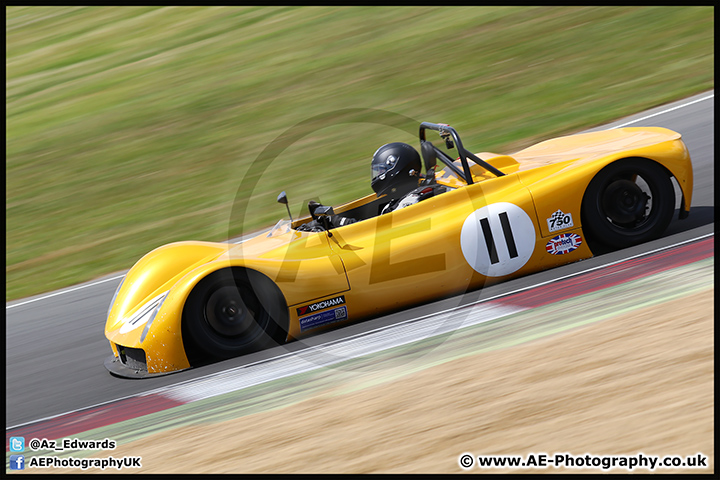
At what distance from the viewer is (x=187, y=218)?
9789mm

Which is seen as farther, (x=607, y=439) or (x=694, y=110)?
(x=694, y=110)

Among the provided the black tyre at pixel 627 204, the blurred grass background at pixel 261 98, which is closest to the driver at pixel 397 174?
the black tyre at pixel 627 204

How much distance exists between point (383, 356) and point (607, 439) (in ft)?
6.18

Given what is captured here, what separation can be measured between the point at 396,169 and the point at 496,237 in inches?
43.3

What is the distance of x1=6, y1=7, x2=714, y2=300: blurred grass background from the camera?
1000 centimetres

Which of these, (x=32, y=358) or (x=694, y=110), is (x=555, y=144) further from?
(x=32, y=358)

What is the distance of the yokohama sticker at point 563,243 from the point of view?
5664 millimetres

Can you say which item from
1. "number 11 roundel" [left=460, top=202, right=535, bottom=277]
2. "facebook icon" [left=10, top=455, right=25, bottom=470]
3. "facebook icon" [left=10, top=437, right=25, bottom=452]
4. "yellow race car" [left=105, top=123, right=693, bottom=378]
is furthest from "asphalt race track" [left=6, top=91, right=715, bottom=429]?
"facebook icon" [left=10, top=455, right=25, bottom=470]

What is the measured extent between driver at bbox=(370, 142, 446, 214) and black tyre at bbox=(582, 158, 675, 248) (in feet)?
4.31

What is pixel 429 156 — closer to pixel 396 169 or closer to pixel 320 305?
pixel 396 169

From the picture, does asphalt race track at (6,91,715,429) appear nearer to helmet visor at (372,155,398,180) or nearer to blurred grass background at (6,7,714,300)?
blurred grass background at (6,7,714,300)

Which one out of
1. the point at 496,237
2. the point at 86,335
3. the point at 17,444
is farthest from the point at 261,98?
the point at 17,444

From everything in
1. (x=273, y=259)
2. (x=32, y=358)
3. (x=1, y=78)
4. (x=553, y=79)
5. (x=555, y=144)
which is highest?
(x=1, y=78)

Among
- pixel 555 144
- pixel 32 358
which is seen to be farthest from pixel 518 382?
pixel 32 358
